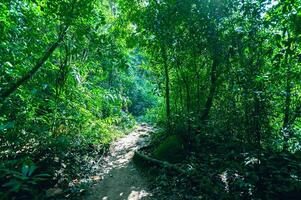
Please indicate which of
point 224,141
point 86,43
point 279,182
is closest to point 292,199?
point 279,182

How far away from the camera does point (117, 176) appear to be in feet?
22.7

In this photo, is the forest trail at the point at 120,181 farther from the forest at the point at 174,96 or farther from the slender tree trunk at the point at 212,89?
the slender tree trunk at the point at 212,89

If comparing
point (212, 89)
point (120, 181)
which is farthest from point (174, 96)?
point (120, 181)

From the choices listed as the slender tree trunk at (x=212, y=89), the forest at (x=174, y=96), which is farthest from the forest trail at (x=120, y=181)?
the slender tree trunk at (x=212, y=89)

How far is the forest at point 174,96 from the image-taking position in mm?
3861

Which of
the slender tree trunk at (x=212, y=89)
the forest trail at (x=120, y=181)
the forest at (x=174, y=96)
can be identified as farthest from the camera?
the slender tree trunk at (x=212, y=89)

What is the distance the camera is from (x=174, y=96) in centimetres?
905

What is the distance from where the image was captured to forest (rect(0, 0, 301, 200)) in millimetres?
3861

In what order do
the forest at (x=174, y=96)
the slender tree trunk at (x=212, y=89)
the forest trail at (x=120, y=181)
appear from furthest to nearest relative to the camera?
the slender tree trunk at (x=212, y=89)
the forest trail at (x=120, y=181)
the forest at (x=174, y=96)

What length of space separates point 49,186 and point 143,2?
6400 millimetres

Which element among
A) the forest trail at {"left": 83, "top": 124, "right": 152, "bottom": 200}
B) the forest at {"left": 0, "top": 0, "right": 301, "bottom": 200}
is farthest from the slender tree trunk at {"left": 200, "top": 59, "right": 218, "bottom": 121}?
the forest trail at {"left": 83, "top": 124, "right": 152, "bottom": 200}

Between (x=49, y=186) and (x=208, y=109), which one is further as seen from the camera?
(x=208, y=109)

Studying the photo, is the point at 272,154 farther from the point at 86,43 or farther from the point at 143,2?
the point at 143,2

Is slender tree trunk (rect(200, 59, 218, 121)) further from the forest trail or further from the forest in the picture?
the forest trail
